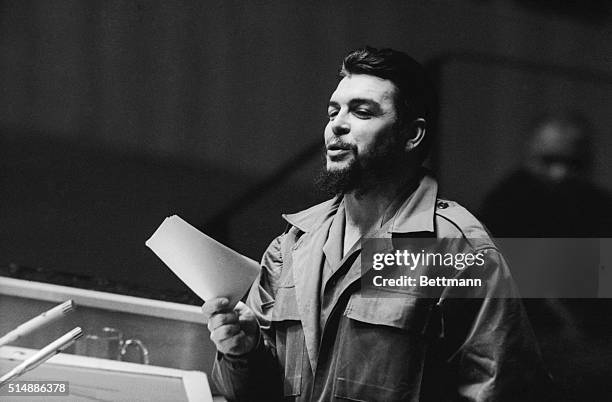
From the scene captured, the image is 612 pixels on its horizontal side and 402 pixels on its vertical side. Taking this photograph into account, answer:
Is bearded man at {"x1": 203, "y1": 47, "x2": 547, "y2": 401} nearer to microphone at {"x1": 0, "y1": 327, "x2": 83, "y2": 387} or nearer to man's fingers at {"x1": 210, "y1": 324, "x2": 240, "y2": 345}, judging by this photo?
man's fingers at {"x1": 210, "y1": 324, "x2": 240, "y2": 345}

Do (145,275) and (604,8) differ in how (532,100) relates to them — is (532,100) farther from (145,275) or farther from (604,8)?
(145,275)

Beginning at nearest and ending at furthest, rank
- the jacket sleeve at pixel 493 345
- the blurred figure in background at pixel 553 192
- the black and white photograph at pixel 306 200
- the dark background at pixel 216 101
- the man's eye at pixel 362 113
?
the jacket sleeve at pixel 493 345, the black and white photograph at pixel 306 200, the man's eye at pixel 362 113, the blurred figure in background at pixel 553 192, the dark background at pixel 216 101

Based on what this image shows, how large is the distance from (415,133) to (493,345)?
2.35 feet

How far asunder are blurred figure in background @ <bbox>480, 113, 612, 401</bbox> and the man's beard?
1.14ft

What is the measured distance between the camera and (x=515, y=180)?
116 inches

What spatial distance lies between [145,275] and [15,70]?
0.91m

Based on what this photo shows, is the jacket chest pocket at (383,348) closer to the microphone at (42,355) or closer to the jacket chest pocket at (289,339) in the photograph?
the jacket chest pocket at (289,339)

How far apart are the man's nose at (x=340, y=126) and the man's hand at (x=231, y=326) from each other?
2.04 feet

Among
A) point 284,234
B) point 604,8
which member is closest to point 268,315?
point 284,234

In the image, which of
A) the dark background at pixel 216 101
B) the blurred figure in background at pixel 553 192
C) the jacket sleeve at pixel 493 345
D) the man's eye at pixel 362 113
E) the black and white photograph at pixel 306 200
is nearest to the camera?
the jacket sleeve at pixel 493 345

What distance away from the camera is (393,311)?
264cm

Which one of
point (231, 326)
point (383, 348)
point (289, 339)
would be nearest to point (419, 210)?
point (383, 348)

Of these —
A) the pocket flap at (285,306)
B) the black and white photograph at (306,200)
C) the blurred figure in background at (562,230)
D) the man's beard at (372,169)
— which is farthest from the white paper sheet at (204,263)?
the blurred figure in background at (562,230)

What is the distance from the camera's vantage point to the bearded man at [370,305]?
101 inches
